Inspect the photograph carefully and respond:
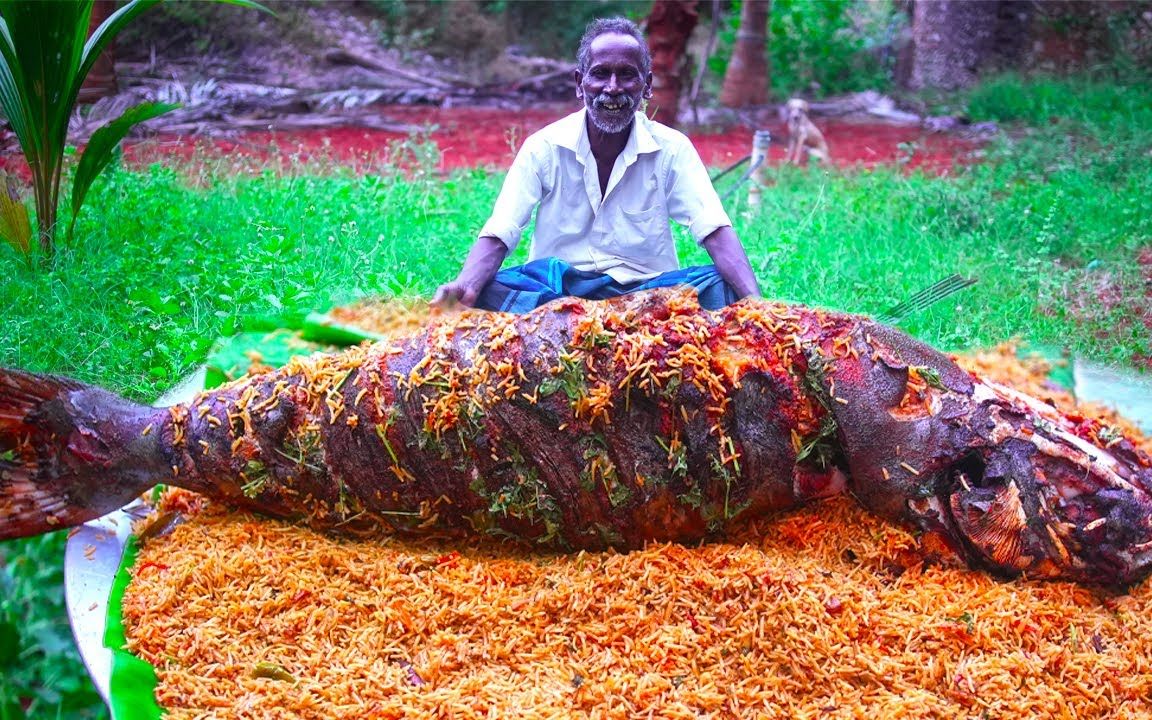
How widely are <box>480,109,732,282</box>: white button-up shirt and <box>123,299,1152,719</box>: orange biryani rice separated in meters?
1.22

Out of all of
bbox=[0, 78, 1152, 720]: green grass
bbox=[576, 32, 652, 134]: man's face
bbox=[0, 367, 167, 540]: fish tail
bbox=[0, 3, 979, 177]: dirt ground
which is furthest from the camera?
bbox=[0, 3, 979, 177]: dirt ground

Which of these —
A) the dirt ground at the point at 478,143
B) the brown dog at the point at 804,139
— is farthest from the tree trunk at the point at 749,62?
the brown dog at the point at 804,139

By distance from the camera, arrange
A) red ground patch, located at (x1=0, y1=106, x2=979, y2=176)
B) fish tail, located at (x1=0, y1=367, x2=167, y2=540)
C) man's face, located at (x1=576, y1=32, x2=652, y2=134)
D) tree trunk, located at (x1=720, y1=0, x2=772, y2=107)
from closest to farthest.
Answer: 1. fish tail, located at (x1=0, y1=367, x2=167, y2=540)
2. man's face, located at (x1=576, y1=32, x2=652, y2=134)
3. red ground patch, located at (x1=0, y1=106, x2=979, y2=176)
4. tree trunk, located at (x1=720, y1=0, x2=772, y2=107)

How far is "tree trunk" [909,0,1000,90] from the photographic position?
39.1 feet

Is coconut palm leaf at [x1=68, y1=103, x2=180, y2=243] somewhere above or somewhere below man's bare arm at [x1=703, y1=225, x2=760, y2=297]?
above

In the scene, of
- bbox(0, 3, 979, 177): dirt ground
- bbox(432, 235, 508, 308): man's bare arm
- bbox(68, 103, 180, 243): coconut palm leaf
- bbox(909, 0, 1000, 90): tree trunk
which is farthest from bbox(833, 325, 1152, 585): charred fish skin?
bbox(909, 0, 1000, 90): tree trunk

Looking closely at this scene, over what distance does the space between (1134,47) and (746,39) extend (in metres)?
4.43

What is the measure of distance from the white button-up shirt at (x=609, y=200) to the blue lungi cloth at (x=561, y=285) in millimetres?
107

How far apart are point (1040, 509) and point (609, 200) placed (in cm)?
175

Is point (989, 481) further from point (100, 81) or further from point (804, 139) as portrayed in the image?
point (804, 139)

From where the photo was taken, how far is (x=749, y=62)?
1180 centimetres

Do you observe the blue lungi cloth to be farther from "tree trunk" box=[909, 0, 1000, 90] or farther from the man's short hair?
"tree trunk" box=[909, 0, 1000, 90]

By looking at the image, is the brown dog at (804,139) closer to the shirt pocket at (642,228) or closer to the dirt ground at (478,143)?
the dirt ground at (478,143)

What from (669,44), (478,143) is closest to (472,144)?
(478,143)
